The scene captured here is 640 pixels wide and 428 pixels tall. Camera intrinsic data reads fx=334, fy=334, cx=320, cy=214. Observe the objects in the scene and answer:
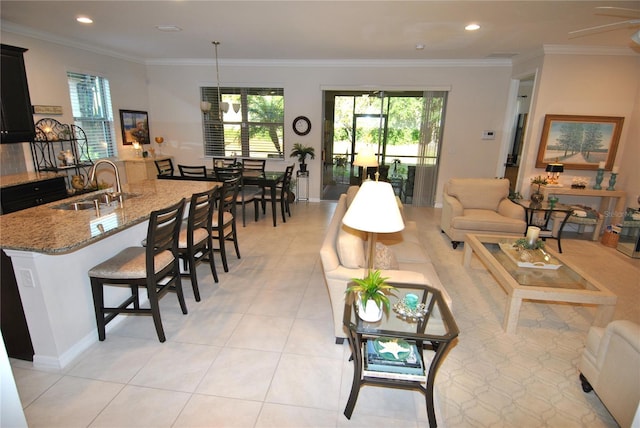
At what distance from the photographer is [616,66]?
497 centimetres

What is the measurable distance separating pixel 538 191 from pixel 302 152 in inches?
166

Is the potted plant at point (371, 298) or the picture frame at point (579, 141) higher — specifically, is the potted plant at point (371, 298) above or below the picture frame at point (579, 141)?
below

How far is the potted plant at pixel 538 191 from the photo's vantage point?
4785 mm

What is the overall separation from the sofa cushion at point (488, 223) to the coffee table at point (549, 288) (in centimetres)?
112

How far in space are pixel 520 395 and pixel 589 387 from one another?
46cm

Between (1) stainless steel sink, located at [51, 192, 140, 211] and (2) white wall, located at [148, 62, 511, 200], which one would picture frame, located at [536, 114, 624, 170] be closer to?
(2) white wall, located at [148, 62, 511, 200]

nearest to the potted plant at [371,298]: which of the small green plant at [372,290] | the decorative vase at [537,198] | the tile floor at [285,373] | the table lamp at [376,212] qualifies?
the small green plant at [372,290]

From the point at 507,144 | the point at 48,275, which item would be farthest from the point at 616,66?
the point at 48,275

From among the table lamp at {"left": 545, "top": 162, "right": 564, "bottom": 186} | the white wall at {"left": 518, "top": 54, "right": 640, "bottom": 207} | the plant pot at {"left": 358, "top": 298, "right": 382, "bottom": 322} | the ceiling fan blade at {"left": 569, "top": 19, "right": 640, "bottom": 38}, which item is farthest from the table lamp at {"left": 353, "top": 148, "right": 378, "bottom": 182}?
the white wall at {"left": 518, "top": 54, "right": 640, "bottom": 207}

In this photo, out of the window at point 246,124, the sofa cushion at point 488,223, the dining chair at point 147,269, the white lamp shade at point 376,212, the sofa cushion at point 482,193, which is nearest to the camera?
the white lamp shade at point 376,212

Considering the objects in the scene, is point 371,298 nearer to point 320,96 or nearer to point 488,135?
point 320,96

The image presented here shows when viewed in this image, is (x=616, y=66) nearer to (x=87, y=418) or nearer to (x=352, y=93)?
(x=352, y=93)

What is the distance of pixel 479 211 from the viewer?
190 inches

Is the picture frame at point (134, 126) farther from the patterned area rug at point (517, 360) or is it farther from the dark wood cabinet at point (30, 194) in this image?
the patterned area rug at point (517, 360)
